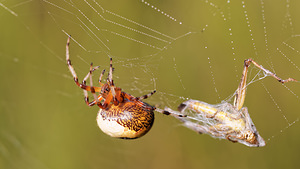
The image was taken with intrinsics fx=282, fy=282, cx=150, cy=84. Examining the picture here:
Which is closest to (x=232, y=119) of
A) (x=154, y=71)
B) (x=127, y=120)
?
(x=127, y=120)

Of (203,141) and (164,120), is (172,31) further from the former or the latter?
(203,141)

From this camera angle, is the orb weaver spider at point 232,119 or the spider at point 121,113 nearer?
the orb weaver spider at point 232,119

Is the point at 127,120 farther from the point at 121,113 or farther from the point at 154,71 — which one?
the point at 154,71

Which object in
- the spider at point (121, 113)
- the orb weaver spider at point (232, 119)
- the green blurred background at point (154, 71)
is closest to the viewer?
the orb weaver spider at point (232, 119)

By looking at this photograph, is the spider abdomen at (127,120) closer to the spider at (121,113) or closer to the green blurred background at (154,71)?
the spider at (121,113)

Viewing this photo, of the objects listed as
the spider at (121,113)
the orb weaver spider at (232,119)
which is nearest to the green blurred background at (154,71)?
the spider at (121,113)
